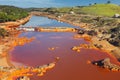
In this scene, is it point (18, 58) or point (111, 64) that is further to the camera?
point (18, 58)

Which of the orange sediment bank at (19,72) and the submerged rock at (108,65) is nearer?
the orange sediment bank at (19,72)

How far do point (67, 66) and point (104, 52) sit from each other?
22660 mm

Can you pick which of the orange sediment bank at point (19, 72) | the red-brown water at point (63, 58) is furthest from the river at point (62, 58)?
the orange sediment bank at point (19, 72)

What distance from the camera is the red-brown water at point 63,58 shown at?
250 feet

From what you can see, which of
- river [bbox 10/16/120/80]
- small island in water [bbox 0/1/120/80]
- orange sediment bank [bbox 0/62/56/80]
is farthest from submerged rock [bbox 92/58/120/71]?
orange sediment bank [bbox 0/62/56/80]

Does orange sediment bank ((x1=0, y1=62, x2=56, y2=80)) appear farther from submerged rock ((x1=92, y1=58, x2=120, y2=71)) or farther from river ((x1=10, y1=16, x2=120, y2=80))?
submerged rock ((x1=92, y1=58, x2=120, y2=71))

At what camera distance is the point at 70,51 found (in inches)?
3935

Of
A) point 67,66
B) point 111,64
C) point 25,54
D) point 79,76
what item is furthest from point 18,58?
point 111,64

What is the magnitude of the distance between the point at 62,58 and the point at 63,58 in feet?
1.05

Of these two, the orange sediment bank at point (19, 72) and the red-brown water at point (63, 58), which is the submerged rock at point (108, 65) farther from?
the orange sediment bank at point (19, 72)

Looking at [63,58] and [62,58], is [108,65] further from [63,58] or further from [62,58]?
[62,58]

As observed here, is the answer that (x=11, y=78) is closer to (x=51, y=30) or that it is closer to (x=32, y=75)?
(x=32, y=75)

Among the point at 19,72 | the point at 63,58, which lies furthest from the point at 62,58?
the point at 19,72

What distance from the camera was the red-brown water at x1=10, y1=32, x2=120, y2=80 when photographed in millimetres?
76125
